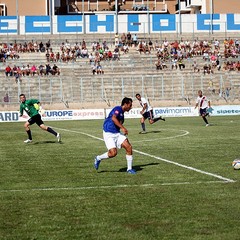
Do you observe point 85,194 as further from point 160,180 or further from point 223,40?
point 223,40

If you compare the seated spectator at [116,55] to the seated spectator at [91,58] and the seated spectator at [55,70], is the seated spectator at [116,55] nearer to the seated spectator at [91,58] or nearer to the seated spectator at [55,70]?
the seated spectator at [91,58]

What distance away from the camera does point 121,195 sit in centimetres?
1430

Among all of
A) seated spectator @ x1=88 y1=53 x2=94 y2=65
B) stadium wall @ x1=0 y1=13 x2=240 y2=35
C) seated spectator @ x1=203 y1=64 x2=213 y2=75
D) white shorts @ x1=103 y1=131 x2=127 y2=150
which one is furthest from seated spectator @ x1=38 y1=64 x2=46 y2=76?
white shorts @ x1=103 y1=131 x2=127 y2=150

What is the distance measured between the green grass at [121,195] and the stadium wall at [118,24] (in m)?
53.8

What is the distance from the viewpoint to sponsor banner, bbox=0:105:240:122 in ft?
177

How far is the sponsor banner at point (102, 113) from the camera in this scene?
2130 inches

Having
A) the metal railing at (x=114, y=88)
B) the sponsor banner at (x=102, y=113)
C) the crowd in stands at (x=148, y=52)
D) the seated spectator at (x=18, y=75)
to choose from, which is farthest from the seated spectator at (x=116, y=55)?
the sponsor banner at (x=102, y=113)

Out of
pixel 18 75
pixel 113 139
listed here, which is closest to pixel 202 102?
pixel 113 139

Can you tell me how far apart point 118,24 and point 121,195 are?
2644 inches

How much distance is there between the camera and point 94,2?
307 ft

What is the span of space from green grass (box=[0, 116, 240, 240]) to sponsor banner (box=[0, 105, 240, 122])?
29.6 meters

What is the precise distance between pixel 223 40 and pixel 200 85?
50.9 feet

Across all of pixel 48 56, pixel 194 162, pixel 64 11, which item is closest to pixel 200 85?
pixel 48 56

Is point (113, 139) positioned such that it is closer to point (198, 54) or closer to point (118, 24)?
point (198, 54)
